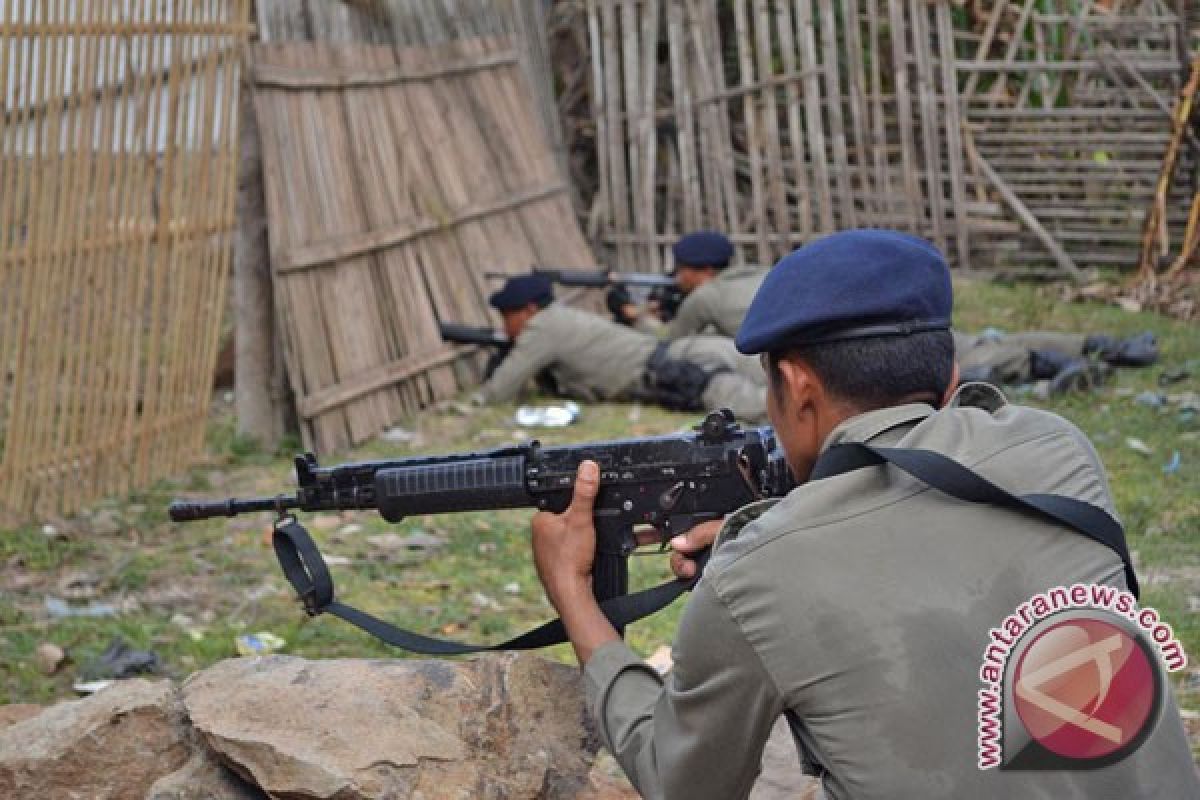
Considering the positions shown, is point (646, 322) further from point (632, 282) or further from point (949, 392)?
point (949, 392)

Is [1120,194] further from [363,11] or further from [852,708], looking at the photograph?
[852,708]

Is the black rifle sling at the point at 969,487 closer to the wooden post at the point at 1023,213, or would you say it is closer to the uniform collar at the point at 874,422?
the uniform collar at the point at 874,422

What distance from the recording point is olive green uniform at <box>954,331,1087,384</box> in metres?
9.32

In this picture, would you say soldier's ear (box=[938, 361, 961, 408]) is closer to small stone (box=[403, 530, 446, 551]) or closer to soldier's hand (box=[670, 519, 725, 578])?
soldier's hand (box=[670, 519, 725, 578])

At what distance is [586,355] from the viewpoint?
32.0 ft

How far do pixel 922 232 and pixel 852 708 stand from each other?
10896 millimetres

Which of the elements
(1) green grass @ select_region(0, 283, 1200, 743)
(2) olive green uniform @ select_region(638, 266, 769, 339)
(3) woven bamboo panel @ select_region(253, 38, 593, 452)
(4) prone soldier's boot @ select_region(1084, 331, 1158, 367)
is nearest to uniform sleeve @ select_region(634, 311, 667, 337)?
(2) olive green uniform @ select_region(638, 266, 769, 339)

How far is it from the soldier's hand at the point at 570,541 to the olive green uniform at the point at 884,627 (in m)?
0.72

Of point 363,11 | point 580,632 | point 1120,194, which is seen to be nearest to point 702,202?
point 1120,194

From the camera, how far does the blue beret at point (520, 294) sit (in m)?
9.78

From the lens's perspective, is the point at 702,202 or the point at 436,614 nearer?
the point at 436,614

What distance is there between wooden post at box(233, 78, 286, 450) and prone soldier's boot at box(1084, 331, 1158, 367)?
15.9ft

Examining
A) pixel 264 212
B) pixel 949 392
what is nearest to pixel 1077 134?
pixel 264 212

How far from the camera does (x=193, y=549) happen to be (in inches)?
268
